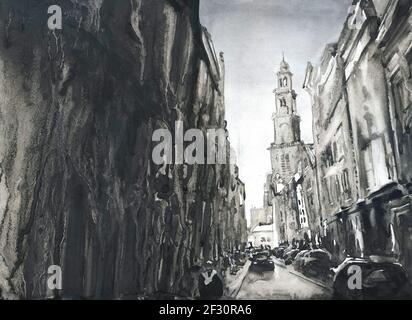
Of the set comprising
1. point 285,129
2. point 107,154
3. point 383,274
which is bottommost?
point 383,274

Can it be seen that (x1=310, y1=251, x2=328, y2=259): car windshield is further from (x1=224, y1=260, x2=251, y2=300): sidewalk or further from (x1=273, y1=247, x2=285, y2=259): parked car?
(x1=224, y1=260, x2=251, y2=300): sidewalk

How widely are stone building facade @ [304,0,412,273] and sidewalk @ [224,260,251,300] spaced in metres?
1.14

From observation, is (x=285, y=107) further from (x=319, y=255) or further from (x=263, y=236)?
(x=319, y=255)

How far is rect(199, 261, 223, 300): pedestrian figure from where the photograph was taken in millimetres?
5574

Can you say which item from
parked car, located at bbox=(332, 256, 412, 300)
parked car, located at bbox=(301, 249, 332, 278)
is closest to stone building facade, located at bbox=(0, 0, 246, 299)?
parked car, located at bbox=(301, 249, 332, 278)

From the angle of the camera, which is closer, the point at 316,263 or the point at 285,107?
the point at 316,263

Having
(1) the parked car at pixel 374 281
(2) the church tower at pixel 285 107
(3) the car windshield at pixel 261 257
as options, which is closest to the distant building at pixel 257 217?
(3) the car windshield at pixel 261 257

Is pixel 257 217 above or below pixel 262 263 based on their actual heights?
above

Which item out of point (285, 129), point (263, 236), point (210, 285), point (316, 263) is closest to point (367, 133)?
point (285, 129)

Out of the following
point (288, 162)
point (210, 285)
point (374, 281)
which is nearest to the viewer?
point (374, 281)

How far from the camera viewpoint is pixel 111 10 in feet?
20.0

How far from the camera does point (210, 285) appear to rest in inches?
223

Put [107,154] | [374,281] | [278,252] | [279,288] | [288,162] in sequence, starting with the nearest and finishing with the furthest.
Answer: [374,281], [279,288], [278,252], [107,154], [288,162]

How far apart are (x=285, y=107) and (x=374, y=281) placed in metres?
2.49
